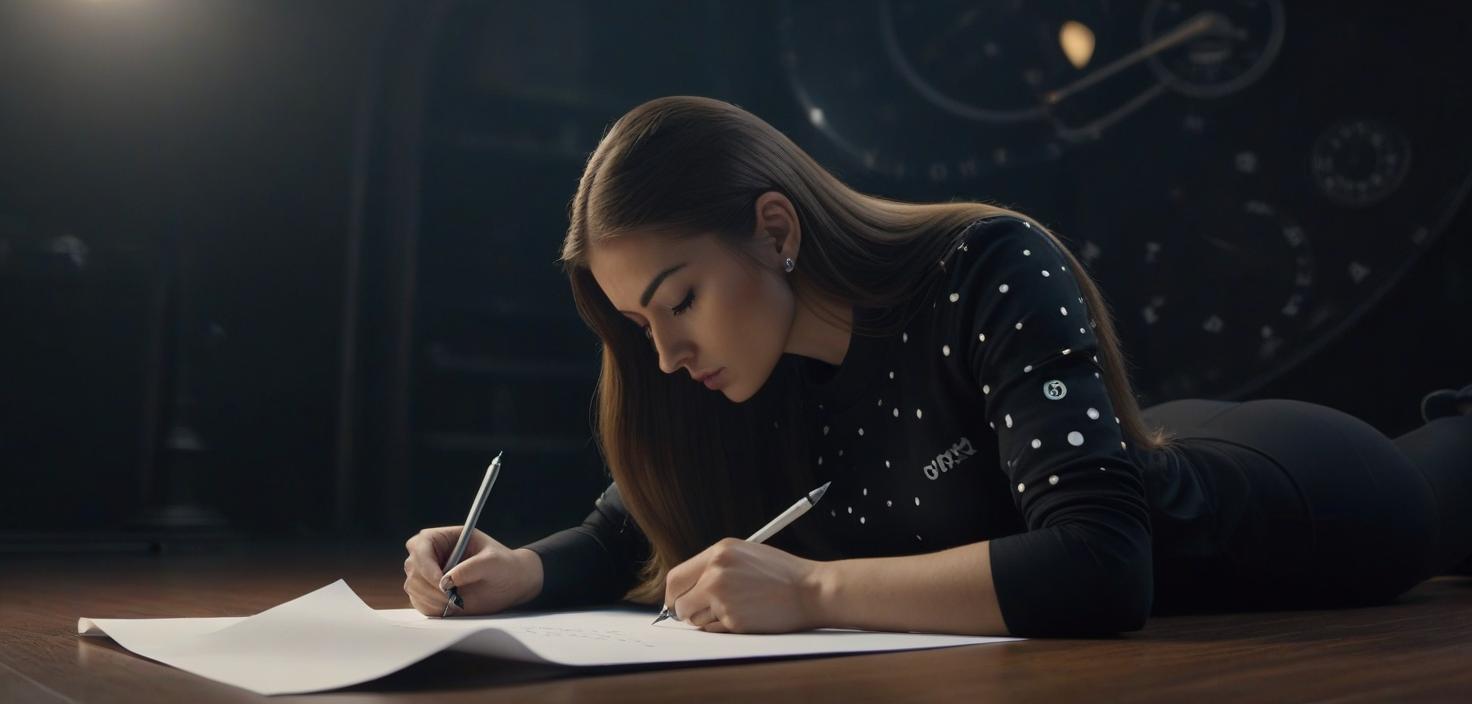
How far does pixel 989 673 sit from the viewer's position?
67 centimetres

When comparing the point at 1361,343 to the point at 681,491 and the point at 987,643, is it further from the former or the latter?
the point at 987,643

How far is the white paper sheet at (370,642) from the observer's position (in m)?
0.64

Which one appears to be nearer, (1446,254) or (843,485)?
(843,485)

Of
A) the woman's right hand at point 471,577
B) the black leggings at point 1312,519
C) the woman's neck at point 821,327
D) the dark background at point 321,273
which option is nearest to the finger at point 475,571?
the woman's right hand at point 471,577

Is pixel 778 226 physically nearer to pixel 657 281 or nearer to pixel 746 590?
pixel 657 281

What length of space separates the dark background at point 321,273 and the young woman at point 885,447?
1.33 meters

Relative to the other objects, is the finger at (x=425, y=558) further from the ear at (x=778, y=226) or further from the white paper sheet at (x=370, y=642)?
the ear at (x=778, y=226)

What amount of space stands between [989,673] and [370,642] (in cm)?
33

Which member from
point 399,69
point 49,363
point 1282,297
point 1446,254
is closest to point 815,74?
point 399,69

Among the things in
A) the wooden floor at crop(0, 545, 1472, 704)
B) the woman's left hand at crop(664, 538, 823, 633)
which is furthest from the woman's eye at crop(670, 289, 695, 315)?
the wooden floor at crop(0, 545, 1472, 704)

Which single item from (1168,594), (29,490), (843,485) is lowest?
(1168,594)

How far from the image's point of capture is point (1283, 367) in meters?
2.41

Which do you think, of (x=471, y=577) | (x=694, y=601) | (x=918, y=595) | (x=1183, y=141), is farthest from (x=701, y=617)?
(x=1183, y=141)

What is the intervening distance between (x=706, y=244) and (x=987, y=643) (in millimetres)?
382
